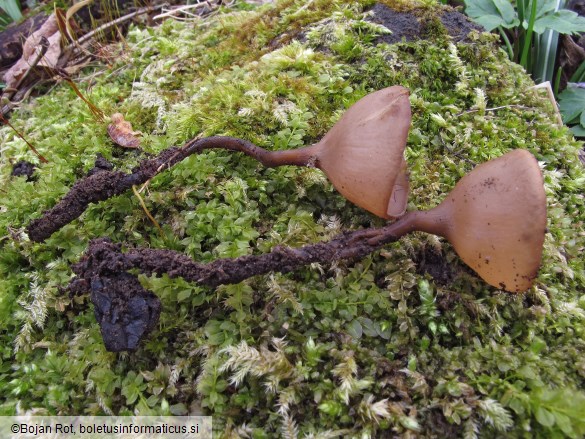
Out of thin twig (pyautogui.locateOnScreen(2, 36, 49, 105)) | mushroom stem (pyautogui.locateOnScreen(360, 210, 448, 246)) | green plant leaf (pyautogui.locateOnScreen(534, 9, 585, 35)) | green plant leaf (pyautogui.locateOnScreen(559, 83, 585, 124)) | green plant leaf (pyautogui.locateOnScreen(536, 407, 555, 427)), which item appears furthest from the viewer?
thin twig (pyautogui.locateOnScreen(2, 36, 49, 105))

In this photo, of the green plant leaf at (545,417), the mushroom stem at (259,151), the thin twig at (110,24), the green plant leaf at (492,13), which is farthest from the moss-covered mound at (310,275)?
the thin twig at (110,24)

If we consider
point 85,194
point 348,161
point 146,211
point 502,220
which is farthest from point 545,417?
point 85,194

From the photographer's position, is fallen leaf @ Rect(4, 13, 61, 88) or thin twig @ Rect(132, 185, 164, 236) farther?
fallen leaf @ Rect(4, 13, 61, 88)

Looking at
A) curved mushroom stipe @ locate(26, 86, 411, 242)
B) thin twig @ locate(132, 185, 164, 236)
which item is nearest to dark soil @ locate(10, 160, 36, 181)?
curved mushroom stipe @ locate(26, 86, 411, 242)

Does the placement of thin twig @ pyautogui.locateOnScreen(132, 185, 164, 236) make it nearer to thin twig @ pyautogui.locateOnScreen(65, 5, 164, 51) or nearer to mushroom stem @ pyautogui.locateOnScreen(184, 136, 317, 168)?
mushroom stem @ pyautogui.locateOnScreen(184, 136, 317, 168)

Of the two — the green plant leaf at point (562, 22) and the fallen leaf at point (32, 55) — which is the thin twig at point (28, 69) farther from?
the green plant leaf at point (562, 22)

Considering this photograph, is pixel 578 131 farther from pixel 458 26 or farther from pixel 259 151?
pixel 259 151
